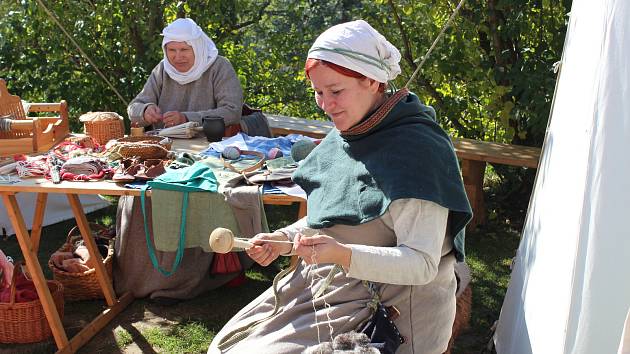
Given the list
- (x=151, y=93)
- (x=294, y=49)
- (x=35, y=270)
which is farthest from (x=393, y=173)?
(x=294, y=49)

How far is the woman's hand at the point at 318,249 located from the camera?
185cm

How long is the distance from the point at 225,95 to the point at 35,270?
1.65 m

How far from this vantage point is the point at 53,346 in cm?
360

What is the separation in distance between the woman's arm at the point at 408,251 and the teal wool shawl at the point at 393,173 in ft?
0.13

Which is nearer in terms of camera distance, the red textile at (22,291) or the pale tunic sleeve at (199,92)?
the red textile at (22,291)

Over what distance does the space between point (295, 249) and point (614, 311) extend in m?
1.14

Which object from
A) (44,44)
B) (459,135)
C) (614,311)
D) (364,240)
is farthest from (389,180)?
(44,44)

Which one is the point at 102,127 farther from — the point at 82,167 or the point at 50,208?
the point at 50,208

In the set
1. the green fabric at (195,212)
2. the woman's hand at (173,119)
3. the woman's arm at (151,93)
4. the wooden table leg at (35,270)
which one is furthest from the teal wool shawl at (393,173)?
the woman's arm at (151,93)

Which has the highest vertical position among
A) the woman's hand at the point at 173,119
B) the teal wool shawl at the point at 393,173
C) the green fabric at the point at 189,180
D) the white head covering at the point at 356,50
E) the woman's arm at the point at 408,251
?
the white head covering at the point at 356,50

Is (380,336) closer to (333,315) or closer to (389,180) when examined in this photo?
(333,315)

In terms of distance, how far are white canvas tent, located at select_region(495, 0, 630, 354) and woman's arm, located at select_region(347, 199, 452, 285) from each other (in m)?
0.71

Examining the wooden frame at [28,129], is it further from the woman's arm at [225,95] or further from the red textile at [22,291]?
the woman's arm at [225,95]

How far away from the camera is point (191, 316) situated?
3.93 meters
